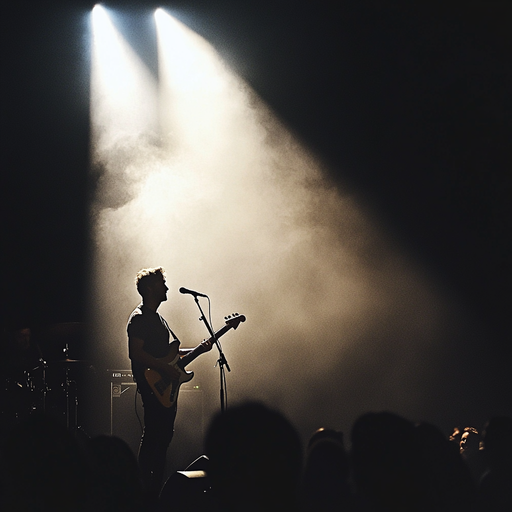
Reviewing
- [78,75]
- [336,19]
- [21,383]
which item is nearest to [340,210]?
[336,19]

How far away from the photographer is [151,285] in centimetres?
369

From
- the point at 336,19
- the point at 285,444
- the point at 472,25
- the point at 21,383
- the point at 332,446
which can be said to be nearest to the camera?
the point at 285,444

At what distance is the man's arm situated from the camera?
3430 mm

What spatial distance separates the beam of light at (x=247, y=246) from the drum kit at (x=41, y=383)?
0.96 m

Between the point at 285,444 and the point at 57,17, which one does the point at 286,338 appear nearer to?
the point at 57,17

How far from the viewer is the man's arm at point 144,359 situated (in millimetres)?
3430

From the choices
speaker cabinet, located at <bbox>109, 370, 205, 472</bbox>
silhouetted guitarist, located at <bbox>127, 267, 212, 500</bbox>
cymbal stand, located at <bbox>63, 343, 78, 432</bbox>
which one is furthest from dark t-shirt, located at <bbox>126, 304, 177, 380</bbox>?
cymbal stand, located at <bbox>63, 343, 78, 432</bbox>

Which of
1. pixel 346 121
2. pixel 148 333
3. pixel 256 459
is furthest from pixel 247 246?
pixel 256 459

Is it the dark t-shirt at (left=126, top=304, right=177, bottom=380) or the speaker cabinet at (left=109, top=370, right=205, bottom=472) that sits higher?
the dark t-shirt at (left=126, top=304, right=177, bottom=380)

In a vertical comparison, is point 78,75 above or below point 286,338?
above

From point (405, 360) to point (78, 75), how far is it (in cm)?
457

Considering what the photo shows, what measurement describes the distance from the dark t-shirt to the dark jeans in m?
0.18

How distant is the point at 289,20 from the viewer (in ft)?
21.5

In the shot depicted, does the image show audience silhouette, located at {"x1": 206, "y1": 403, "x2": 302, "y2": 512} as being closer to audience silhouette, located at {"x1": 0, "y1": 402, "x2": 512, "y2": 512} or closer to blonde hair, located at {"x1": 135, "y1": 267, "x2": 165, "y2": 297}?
audience silhouette, located at {"x1": 0, "y1": 402, "x2": 512, "y2": 512}
